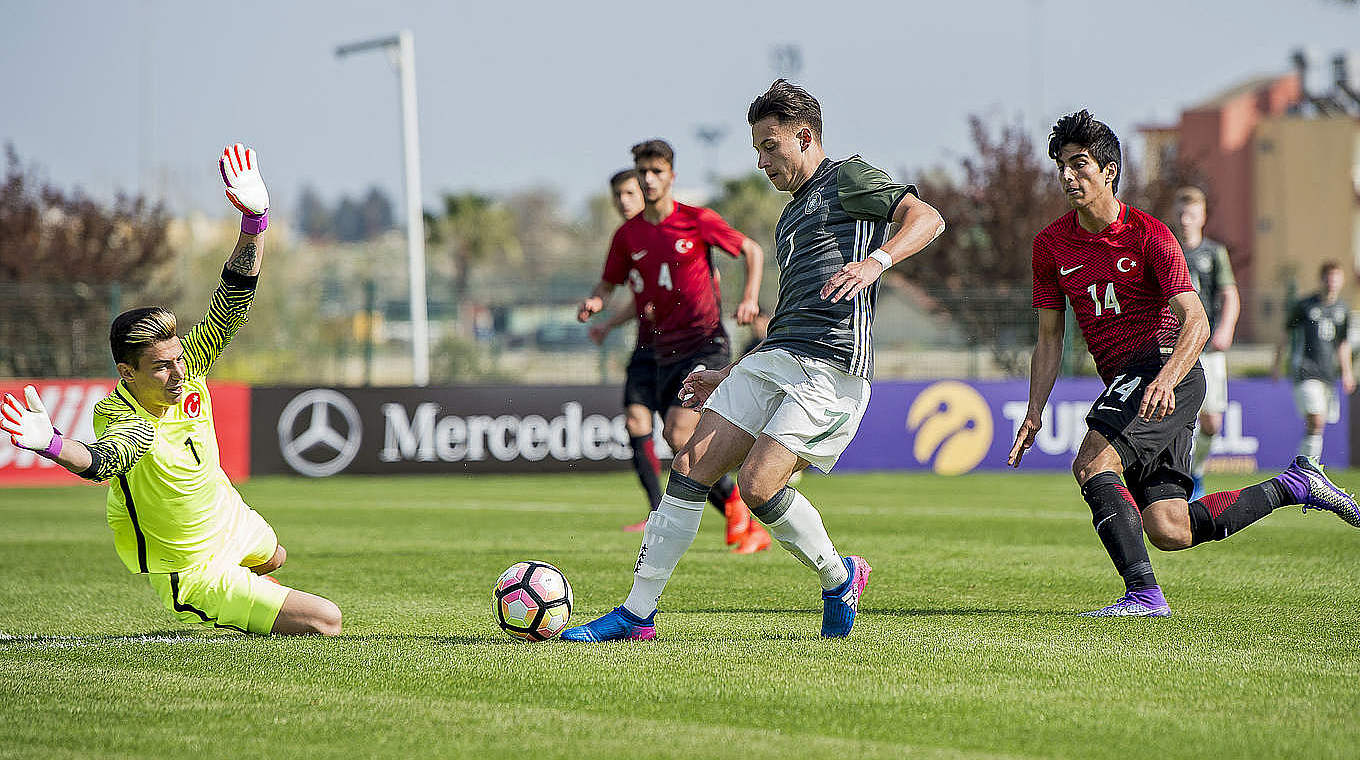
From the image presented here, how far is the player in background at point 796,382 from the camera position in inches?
218

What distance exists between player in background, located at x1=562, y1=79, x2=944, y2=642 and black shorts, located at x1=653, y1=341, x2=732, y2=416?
4041 mm

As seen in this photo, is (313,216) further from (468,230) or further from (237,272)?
(237,272)

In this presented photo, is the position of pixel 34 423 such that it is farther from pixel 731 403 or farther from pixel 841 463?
pixel 841 463

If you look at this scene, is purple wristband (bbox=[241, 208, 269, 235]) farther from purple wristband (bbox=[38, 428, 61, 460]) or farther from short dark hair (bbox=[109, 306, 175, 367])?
purple wristband (bbox=[38, 428, 61, 460])

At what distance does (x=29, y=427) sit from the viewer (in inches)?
192

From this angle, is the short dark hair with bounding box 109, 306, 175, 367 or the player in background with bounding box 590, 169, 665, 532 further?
the player in background with bounding box 590, 169, 665, 532

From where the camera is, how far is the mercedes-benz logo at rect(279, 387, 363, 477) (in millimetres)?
17266

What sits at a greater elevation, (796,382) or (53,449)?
(796,382)

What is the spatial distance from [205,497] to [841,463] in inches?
504

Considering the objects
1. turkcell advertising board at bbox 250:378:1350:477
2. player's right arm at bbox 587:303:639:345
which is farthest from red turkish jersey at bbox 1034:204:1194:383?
turkcell advertising board at bbox 250:378:1350:477

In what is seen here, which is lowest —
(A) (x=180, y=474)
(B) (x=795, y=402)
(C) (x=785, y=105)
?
(A) (x=180, y=474)

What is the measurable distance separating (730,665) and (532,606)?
3.26 ft

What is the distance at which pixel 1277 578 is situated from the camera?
7809 mm

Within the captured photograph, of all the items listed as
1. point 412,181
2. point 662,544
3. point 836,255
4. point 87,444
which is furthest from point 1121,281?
point 412,181
